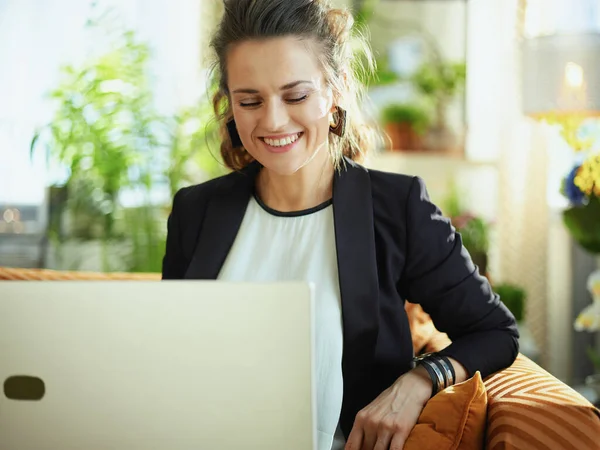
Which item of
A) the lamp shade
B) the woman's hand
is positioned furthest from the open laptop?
the lamp shade

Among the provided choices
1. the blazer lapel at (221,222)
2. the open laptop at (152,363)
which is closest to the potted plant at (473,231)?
the blazer lapel at (221,222)

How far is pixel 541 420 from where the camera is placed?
107cm

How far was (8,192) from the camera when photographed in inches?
167

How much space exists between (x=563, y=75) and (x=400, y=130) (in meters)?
1.62

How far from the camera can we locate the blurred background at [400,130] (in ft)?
10.0

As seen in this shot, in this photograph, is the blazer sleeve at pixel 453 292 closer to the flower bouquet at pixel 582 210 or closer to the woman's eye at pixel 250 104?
the woman's eye at pixel 250 104

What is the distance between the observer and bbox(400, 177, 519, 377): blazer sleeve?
4.25 feet

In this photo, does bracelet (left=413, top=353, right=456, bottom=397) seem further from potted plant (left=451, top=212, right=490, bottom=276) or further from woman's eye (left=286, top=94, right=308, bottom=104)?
potted plant (left=451, top=212, right=490, bottom=276)

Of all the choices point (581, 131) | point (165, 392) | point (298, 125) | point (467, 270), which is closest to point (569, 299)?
point (581, 131)

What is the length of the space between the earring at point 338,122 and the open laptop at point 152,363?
67 cm

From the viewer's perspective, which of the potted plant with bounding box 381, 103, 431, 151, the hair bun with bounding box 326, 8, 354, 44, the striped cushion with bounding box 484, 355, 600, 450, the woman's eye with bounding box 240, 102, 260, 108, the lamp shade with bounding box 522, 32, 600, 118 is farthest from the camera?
the potted plant with bounding box 381, 103, 431, 151

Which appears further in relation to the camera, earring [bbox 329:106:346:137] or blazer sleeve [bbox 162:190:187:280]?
blazer sleeve [bbox 162:190:187:280]

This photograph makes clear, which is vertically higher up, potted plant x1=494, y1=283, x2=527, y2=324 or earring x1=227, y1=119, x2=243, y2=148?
earring x1=227, y1=119, x2=243, y2=148

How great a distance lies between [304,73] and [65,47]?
11.2 ft
